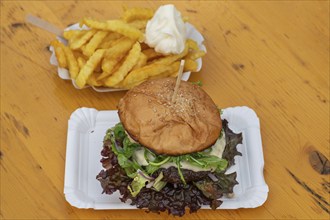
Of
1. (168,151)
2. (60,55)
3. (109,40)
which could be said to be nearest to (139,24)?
(109,40)

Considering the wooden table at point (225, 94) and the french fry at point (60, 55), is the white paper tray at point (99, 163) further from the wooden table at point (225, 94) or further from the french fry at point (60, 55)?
the french fry at point (60, 55)

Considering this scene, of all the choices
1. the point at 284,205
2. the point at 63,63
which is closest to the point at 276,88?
the point at 284,205

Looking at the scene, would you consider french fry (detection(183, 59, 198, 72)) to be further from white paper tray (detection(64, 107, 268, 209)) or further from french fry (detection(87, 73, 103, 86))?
french fry (detection(87, 73, 103, 86))

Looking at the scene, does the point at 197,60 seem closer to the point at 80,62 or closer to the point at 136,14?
the point at 136,14

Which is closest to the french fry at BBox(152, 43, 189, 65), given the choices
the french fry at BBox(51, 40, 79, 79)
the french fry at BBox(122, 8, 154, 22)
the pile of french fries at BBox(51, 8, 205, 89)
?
the pile of french fries at BBox(51, 8, 205, 89)

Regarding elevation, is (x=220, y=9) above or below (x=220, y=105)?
above

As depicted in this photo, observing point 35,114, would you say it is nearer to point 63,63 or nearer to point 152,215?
point 63,63
